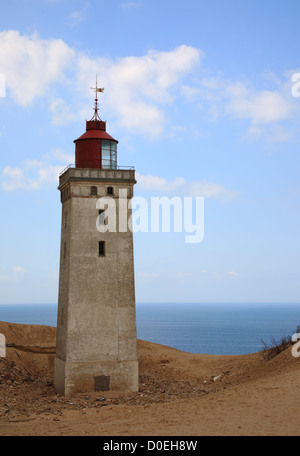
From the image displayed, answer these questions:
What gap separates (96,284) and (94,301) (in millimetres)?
933

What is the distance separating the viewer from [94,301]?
95.8 feet

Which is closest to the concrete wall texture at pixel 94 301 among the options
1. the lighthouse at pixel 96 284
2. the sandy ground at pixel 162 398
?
the lighthouse at pixel 96 284

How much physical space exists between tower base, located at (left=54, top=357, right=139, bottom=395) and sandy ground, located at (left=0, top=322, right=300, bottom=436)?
612mm

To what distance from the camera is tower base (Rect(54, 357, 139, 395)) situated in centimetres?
2838

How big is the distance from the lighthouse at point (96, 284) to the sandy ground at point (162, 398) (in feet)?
4.39

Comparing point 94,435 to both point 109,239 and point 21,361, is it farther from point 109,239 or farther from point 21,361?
point 21,361

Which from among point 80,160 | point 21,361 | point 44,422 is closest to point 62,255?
point 80,160

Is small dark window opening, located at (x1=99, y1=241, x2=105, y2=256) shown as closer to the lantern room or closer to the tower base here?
the lantern room

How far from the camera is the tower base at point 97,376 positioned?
2838 centimetres

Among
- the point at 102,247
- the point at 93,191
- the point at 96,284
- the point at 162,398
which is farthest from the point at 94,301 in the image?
the point at 162,398

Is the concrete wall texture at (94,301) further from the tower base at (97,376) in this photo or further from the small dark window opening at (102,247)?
the small dark window opening at (102,247)

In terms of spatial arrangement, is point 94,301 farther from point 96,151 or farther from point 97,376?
point 96,151
